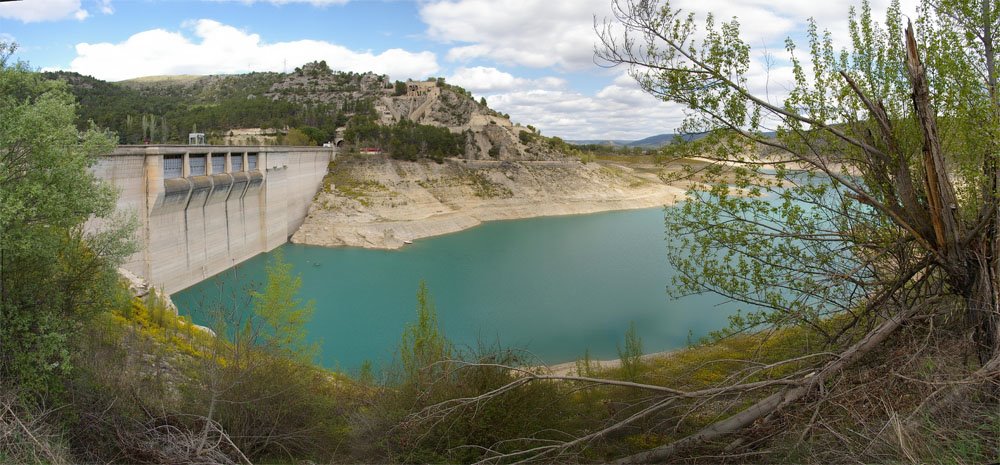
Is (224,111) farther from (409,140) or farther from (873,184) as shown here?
(873,184)

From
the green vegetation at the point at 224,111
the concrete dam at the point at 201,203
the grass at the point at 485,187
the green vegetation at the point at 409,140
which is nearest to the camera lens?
the concrete dam at the point at 201,203

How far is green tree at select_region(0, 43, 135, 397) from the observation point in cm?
594

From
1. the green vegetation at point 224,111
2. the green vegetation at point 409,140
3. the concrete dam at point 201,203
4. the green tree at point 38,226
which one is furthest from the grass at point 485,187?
the green tree at point 38,226

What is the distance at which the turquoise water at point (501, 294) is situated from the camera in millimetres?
16578

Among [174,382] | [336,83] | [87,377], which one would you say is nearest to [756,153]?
[87,377]

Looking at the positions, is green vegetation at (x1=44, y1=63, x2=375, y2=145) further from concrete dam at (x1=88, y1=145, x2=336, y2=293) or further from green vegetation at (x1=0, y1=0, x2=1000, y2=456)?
green vegetation at (x1=0, y1=0, x2=1000, y2=456)

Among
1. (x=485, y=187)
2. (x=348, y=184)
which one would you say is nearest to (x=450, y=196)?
(x=485, y=187)

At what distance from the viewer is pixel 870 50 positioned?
5844 mm

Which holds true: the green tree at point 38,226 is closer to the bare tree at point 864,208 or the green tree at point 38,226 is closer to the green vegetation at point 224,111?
the bare tree at point 864,208

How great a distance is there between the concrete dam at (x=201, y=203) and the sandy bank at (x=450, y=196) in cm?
295

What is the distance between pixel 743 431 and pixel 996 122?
9.41 ft

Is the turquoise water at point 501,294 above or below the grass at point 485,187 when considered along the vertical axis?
below

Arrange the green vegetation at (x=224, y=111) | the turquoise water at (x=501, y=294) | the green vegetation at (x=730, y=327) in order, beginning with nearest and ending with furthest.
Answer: the green vegetation at (x=730, y=327), the turquoise water at (x=501, y=294), the green vegetation at (x=224, y=111)

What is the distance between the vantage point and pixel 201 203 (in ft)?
76.6
